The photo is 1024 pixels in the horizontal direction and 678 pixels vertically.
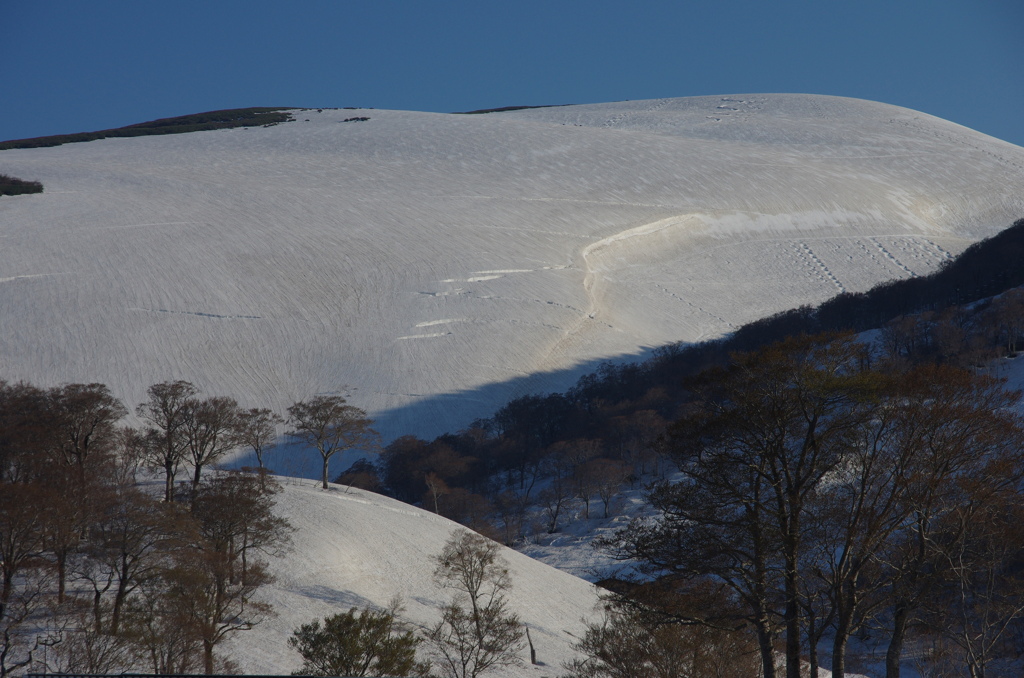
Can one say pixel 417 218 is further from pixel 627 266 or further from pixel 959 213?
pixel 959 213

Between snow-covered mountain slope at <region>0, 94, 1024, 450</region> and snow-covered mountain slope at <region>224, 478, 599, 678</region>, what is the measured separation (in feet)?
114

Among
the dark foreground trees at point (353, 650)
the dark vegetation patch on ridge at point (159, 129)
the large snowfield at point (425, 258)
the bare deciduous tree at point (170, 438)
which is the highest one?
the dark vegetation patch on ridge at point (159, 129)

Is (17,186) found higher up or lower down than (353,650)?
higher up

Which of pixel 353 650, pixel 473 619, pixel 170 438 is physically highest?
pixel 170 438

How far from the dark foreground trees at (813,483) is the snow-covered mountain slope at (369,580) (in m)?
16.6

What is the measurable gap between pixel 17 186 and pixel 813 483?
428 ft

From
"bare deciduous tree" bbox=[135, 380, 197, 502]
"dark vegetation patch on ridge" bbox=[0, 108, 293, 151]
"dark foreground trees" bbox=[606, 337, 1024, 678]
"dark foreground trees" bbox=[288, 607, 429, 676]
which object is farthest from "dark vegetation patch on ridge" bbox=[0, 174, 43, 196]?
"dark foreground trees" bbox=[606, 337, 1024, 678]

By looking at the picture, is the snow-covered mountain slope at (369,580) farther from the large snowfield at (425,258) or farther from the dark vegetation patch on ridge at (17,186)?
the dark vegetation patch on ridge at (17,186)

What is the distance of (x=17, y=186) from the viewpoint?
113m

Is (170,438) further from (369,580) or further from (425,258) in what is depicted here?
(425,258)

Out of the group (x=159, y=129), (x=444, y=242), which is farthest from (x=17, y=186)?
(x=159, y=129)

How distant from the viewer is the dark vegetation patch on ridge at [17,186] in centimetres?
11138

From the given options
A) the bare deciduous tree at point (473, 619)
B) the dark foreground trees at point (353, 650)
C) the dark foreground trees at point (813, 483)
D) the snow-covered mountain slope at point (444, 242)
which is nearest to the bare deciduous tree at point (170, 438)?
the bare deciduous tree at point (473, 619)

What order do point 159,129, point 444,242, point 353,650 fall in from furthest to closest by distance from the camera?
point 159,129, point 444,242, point 353,650
